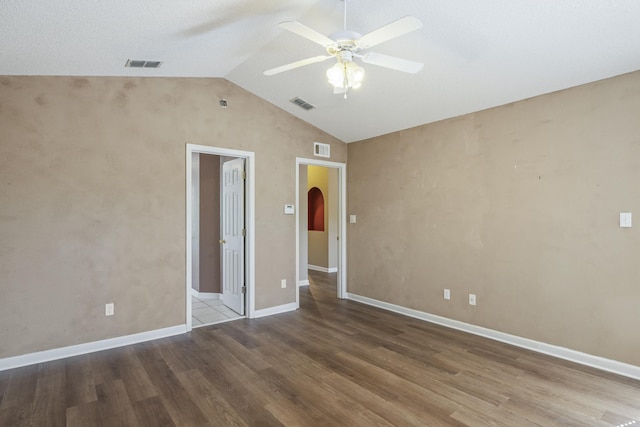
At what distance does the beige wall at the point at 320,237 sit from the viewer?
8234mm

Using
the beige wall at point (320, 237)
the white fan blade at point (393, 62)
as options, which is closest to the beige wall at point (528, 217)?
the white fan blade at point (393, 62)

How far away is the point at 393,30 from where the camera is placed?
2.06 meters

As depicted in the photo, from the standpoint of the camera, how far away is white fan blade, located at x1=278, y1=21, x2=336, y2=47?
A: 2.06m

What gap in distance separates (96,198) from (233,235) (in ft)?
6.05

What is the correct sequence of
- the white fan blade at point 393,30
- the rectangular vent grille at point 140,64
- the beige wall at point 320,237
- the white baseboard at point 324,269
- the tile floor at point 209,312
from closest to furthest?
the white fan blade at point 393,30 < the rectangular vent grille at point 140,64 < the tile floor at point 209,312 < the white baseboard at point 324,269 < the beige wall at point 320,237

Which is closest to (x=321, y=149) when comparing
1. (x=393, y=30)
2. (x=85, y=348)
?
(x=393, y=30)

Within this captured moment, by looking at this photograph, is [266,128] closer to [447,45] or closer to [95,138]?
[95,138]

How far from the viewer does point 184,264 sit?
4102 mm

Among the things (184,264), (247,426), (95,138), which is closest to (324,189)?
(184,264)

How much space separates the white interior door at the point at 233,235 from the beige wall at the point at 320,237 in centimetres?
327

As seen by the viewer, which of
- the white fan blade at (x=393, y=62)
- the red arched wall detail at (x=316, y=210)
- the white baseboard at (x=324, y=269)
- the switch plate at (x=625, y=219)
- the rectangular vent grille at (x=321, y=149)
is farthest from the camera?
the red arched wall detail at (x=316, y=210)

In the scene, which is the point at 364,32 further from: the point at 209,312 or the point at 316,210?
the point at 316,210

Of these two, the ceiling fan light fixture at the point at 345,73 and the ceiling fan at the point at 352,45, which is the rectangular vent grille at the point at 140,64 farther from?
the ceiling fan light fixture at the point at 345,73

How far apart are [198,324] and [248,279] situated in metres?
0.84
